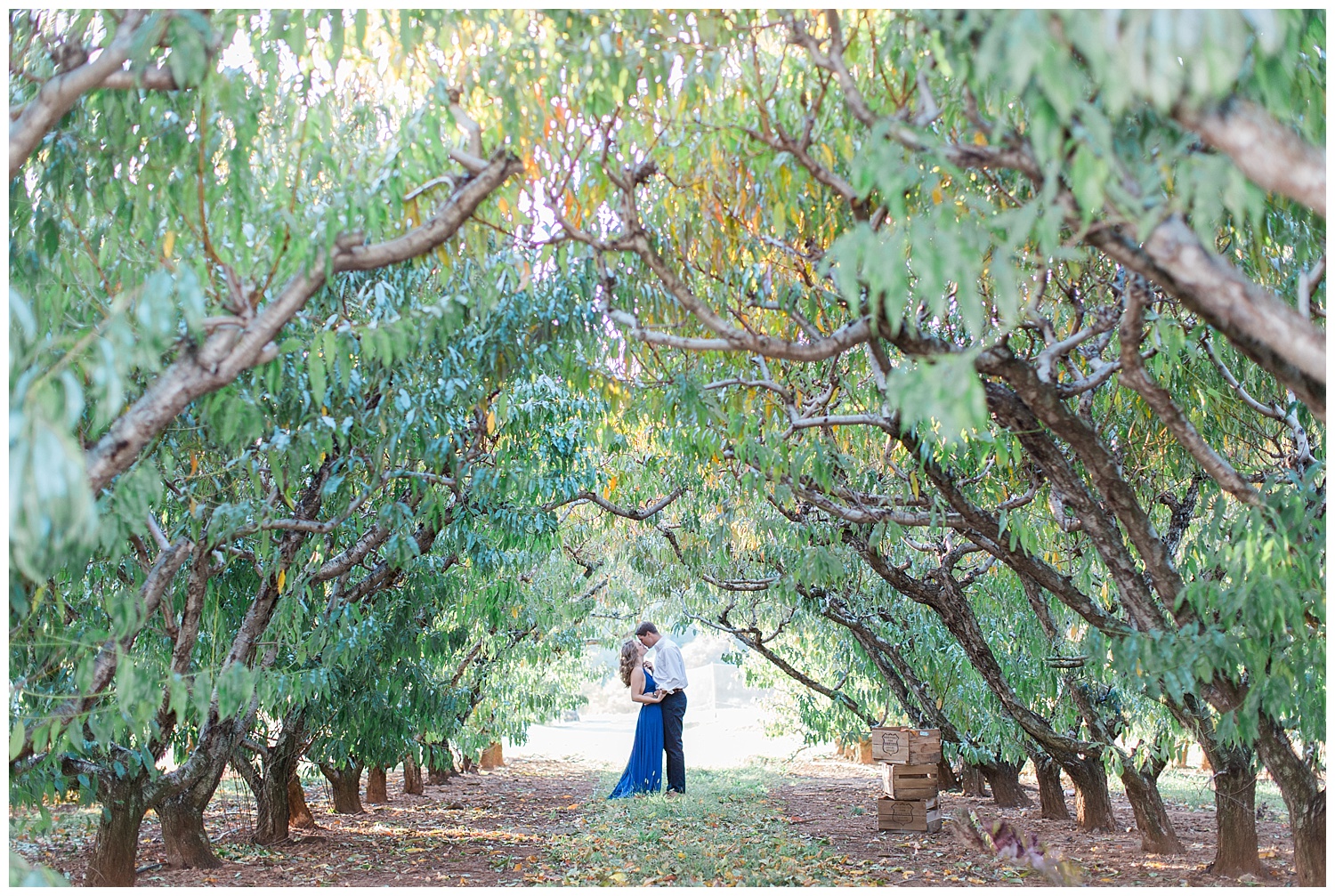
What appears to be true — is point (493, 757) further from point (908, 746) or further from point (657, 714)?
point (908, 746)

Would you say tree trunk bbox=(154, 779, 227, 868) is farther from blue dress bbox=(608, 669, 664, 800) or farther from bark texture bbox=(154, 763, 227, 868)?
blue dress bbox=(608, 669, 664, 800)

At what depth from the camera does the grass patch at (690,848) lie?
5.43m

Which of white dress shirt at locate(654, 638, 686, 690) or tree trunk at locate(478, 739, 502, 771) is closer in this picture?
white dress shirt at locate(654, 638, 686, 690)

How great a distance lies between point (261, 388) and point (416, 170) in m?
1.55

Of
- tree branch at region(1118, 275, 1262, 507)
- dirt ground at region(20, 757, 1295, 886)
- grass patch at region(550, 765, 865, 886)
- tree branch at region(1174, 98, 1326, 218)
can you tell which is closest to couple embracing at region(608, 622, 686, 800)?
grass patch at region(550, 765, 865, 886)

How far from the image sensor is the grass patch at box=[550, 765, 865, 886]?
543 centimetres

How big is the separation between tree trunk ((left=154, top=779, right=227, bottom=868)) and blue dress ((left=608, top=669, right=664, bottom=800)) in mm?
4084

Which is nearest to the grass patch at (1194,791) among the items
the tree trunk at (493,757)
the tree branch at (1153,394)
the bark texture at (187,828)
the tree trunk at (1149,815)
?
the tree trunk at (1149,815)

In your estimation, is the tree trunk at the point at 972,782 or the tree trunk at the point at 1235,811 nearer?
the tree trunk at the point at 1235,811

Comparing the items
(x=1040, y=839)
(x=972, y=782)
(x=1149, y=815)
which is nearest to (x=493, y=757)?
(x=972, y=782)

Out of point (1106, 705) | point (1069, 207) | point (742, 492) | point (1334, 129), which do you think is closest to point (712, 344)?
point (1069, 207)

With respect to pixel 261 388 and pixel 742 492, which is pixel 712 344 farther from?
pixel 742 492

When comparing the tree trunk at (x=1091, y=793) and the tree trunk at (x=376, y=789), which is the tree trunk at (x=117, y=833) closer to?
the tree trunk at (x=376, y=789)

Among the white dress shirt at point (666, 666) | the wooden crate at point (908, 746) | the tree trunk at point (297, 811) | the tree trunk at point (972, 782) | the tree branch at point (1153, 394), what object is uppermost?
the tree branch at point (1153, 394)
